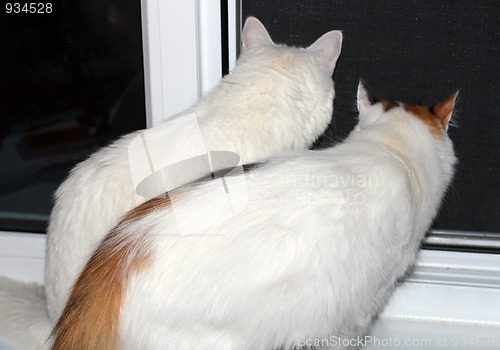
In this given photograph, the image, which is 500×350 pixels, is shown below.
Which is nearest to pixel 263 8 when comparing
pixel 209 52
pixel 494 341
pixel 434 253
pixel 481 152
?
pixel 209 52

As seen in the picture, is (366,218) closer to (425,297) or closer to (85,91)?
(425,297)

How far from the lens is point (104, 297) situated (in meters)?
1.02

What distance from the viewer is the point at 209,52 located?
4.95ft

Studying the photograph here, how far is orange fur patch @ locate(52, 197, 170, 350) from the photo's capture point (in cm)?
102

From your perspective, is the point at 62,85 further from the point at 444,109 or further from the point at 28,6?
the point at 444,109

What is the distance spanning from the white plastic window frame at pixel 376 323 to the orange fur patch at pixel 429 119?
420mm

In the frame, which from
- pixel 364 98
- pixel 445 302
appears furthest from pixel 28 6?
pixel 445 302

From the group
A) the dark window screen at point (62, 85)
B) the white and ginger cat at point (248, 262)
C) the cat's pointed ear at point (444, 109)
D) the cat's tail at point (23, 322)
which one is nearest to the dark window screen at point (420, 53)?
the cat's pointed ear at point (444, 109)

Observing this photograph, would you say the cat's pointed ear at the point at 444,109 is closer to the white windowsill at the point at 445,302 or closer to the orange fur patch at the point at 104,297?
the white windowsill at the point at 445,302

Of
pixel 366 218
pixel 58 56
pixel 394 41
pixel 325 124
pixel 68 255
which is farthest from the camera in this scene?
pixel 58 56

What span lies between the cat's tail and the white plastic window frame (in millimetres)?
195

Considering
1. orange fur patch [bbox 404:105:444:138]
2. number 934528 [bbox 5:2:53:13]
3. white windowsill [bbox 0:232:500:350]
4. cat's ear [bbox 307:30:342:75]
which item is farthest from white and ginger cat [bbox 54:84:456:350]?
number 934528 [bbox 5:2:53:13]

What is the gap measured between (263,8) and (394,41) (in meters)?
0.32

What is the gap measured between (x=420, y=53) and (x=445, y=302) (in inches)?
24.2
